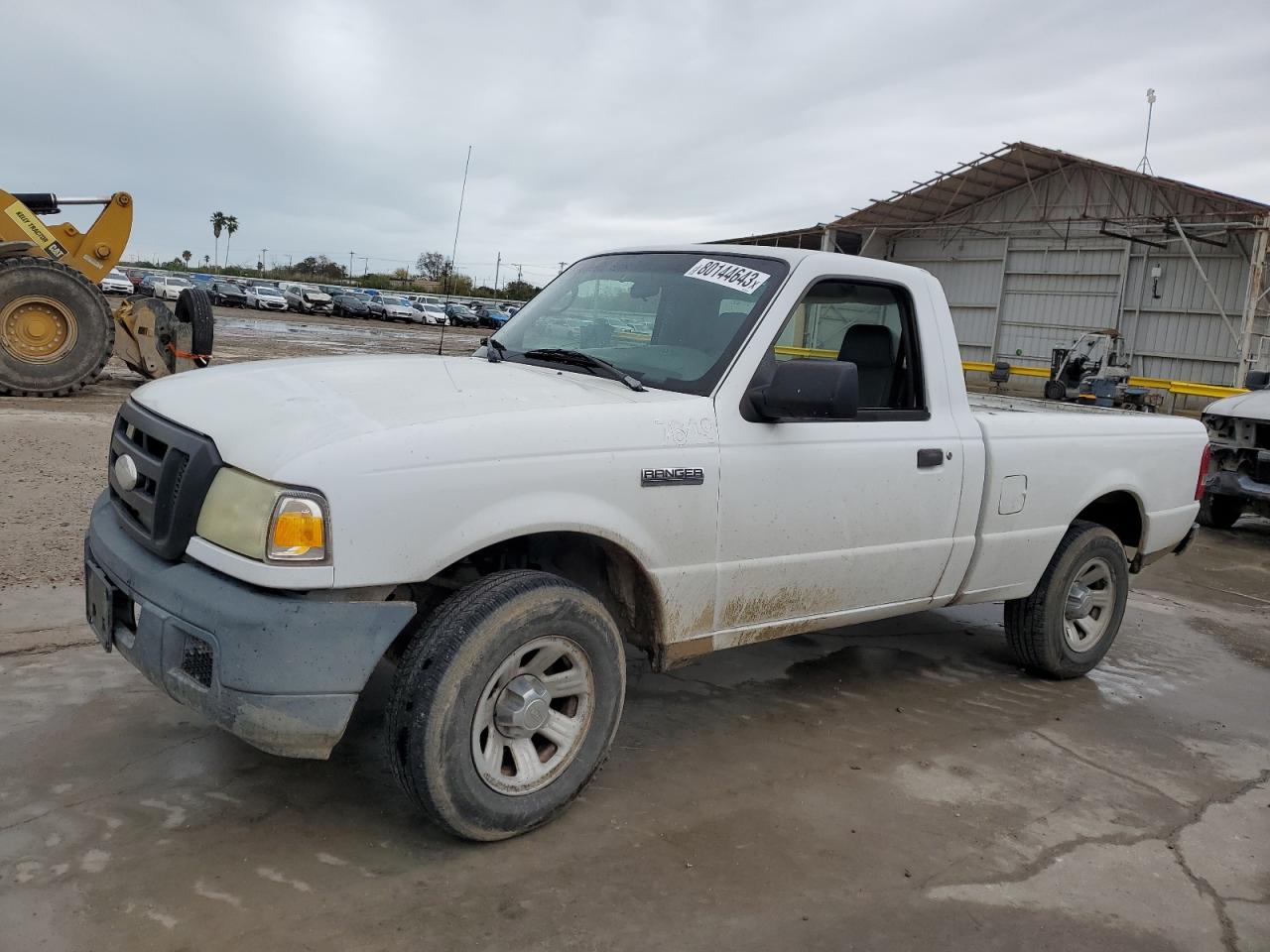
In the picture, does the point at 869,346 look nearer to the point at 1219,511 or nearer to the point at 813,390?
the point at 813,390

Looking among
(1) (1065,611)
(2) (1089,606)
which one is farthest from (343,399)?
(2) (1089,606)

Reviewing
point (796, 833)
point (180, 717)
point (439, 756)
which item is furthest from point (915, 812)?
point (180, 717)

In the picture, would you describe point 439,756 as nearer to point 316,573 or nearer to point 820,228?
point 316,573

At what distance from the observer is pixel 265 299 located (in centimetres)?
4728

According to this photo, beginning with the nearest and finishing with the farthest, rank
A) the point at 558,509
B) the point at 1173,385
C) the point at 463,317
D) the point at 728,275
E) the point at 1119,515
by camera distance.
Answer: the point at 558,509 < the point at 728,275 < the point at 1119,515 < the point at 1173,385 < the point at 463,317

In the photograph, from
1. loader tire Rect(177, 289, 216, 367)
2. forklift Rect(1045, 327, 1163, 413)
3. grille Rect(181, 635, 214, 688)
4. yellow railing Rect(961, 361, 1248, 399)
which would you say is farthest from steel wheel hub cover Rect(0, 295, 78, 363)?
forklift Rect(1045, 327, 1163, 413)

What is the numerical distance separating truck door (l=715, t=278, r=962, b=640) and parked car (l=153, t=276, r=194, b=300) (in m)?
44.1

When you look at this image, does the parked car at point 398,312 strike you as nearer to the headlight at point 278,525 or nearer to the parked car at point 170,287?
the parked car at point 170,287

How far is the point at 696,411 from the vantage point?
348 centimetres

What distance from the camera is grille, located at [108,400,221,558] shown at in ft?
9.46

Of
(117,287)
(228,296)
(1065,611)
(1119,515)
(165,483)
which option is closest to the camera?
(165,483)

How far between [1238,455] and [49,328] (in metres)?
13.3

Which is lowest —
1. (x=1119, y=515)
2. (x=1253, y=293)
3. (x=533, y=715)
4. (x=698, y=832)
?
(x=698, y=832)

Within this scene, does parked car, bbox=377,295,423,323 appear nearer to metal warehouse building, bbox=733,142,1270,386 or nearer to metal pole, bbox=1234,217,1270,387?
metal warehouse building, bbox=733,142,1270,386
